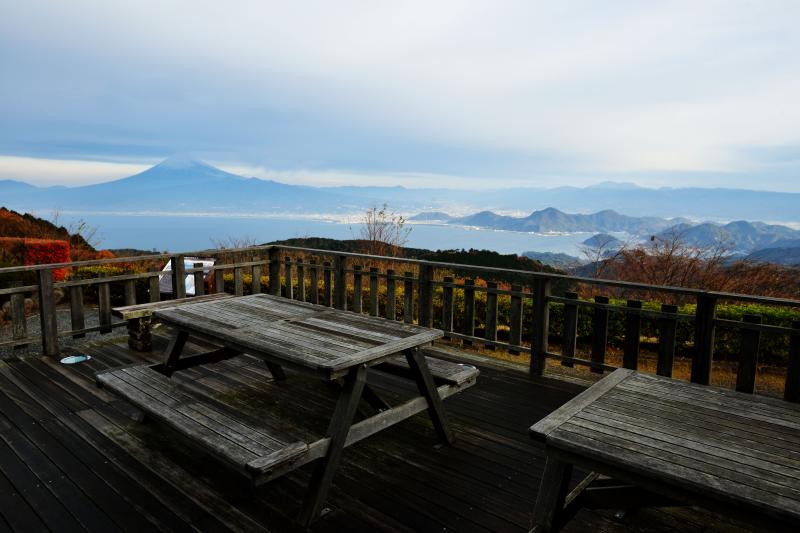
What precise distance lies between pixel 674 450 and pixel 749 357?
259 cm

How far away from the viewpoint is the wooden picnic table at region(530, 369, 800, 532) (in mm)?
1462

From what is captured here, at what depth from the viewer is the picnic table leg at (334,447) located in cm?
240

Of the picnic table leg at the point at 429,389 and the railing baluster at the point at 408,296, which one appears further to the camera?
the railing baluster at the point at 408,296

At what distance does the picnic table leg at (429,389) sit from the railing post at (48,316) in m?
4.26

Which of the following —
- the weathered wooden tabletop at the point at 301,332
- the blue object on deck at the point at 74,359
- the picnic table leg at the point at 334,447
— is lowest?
the blue object on deck at the point at 74,359

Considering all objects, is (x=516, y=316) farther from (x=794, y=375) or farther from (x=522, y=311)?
(x=794, y=375)

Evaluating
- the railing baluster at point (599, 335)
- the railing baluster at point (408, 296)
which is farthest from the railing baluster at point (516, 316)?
the railing baluster at point (408, 296)

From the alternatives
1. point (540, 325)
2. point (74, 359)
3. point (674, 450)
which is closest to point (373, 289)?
point (540, 325)

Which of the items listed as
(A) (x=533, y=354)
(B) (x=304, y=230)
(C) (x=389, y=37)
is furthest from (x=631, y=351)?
(B) (x=304, y=230)

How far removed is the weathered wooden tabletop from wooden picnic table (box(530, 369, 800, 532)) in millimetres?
1065

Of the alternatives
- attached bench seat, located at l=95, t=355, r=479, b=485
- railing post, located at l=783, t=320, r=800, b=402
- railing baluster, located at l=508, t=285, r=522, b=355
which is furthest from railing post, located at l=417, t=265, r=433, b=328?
railing post, located at l=783, t=320, r=800, b=402

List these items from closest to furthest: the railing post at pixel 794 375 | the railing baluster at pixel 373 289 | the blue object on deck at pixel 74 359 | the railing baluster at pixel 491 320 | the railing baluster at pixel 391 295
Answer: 1. the railing post at pixel 794 375
2. the blue object on deck at pixel 74 359
3. the railing baluster at pixel 491 320
4. the railing baluster at pixel 391 295
5. the railing baluster at pixel 373 289

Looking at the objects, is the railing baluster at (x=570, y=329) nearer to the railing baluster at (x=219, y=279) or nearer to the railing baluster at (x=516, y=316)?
the railing baluster at (x=516, y=316)

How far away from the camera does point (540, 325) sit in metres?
4.66
